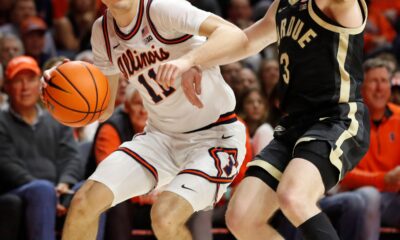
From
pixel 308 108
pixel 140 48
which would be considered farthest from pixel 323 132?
pixel 140 48

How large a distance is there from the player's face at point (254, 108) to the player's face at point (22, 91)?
2093 millimetres

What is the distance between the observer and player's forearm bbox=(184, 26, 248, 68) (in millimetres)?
4340

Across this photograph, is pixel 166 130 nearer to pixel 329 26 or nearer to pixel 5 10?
pixel 329 26

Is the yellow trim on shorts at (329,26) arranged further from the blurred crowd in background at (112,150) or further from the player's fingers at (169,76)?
the blurred crowd in background at (112,150)

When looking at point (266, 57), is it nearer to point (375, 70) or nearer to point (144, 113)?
point (375, 70)

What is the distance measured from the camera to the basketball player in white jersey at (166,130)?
456 centimetres

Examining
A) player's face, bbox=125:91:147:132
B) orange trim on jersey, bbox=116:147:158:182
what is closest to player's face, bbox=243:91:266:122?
player's face, bbox=125:91:147:132

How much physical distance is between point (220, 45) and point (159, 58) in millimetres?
560

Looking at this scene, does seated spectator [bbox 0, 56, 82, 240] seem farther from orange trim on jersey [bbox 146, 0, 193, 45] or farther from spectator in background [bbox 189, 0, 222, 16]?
spectator in background [bbox 189, 0, 222, 16]

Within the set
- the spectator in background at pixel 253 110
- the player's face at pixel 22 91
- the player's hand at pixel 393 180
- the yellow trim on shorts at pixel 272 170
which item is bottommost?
the player's hand at pixel 393 180

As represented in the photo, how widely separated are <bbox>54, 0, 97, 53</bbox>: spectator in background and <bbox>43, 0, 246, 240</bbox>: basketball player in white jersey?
5292mm

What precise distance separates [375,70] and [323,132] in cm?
325

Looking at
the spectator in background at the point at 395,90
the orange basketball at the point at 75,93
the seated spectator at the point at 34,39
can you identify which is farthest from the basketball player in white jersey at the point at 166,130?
the seated spectator at the point at 34,39

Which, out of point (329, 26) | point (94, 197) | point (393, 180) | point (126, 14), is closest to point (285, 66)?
point (329, 26)
